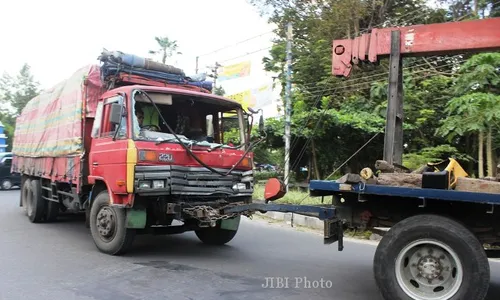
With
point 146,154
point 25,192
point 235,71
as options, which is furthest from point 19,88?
point 146,154

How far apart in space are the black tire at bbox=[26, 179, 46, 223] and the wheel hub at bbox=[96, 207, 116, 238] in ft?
12.1

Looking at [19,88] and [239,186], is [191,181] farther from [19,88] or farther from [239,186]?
[19,88]

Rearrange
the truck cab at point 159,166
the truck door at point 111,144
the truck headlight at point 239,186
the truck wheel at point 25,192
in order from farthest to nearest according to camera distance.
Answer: the truck wheel at point 25,192 < the truck headlight at point 239,186 < the truck door at point 111,144 < the truck cab at point 159,166

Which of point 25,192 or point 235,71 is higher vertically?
point 235,71

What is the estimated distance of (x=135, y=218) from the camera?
6.21 meters

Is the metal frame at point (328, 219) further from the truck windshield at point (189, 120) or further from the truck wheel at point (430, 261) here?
the truck windshield at point (189, 120)

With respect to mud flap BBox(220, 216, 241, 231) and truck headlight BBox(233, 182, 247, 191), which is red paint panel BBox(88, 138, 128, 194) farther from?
mud flap BBox(220, 216, 241, 231)

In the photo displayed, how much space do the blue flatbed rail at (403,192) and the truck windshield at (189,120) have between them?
245 cm

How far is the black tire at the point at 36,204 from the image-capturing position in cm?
970

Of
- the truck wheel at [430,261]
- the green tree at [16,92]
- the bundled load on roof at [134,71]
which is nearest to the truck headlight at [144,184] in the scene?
the bundled load on roof at [134,71]

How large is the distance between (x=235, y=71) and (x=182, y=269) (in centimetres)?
2527

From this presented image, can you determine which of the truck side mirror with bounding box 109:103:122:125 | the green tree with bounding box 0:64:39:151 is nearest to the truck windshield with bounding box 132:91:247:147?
the truck side mirror with bounding box 109:103:122:125

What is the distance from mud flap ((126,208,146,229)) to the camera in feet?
20.3

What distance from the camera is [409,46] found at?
5.08m
